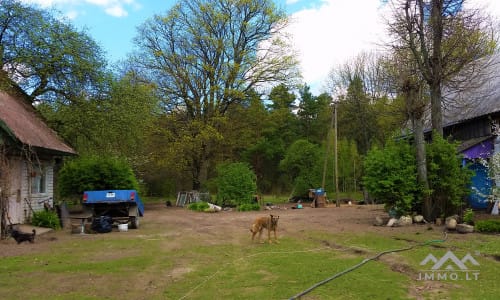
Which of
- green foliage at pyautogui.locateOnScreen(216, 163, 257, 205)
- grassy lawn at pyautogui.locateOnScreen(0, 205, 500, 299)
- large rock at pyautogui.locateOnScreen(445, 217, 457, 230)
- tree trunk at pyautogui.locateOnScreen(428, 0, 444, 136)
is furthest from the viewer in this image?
green foliage at pyautogui.locateOnScreen(216, 163, 257, 205)

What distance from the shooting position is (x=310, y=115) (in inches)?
2000

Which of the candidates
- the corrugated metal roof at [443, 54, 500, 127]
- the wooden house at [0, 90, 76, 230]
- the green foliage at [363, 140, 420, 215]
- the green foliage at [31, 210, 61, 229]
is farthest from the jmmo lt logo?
the green foliage at [31, 210, 61, 229]

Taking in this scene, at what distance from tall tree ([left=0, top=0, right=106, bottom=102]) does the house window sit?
353 cm

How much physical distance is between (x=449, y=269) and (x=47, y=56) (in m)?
16.2

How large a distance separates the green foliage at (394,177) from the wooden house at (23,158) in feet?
36.8

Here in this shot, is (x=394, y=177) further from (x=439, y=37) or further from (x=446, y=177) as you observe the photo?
(x=439, y=37)

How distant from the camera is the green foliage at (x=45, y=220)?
14.7 meters

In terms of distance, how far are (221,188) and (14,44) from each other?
45.7 feet

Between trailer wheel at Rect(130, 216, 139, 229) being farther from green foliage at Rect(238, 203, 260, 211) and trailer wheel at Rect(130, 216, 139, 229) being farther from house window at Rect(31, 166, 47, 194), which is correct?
green foliage at Rect(238, 203, 260, 211)

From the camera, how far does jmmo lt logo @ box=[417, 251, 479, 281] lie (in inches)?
271

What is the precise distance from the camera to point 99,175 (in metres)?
20.7

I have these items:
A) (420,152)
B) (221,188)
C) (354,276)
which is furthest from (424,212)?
(221,188)

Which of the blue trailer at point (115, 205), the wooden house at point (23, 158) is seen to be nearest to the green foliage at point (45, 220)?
the wooden house at point (23, 158)

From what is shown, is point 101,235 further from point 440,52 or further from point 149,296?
point 440,52
